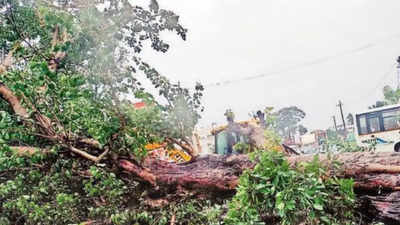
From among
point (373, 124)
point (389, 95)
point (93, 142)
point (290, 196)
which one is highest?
point (389, 95)

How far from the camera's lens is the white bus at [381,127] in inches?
416

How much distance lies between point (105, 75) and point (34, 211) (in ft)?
6.12

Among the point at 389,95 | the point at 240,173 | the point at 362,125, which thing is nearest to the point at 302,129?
the point at 389,95

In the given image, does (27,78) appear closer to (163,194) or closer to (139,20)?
(163,194)

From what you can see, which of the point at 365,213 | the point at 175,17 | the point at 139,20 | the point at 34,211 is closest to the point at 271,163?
the point at 365,213

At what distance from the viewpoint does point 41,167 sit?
3469mm

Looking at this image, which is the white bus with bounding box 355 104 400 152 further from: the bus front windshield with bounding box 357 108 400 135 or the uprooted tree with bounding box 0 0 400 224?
the uprooted tree with bounding box 0 0 400 224

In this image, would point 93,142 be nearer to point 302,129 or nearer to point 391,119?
point 391,119

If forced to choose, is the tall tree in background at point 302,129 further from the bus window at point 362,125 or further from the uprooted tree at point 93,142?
the uprooted tree at point 93,142

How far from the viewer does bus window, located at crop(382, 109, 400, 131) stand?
1057 cm

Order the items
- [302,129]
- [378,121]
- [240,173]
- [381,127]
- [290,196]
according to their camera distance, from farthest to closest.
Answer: [302,129] → [378,121] → [381,127] → [240,173] → [290,196]

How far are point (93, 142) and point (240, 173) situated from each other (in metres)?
1.61

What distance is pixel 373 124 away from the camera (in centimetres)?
1109

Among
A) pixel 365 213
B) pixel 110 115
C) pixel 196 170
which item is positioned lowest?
pixel 365 213
